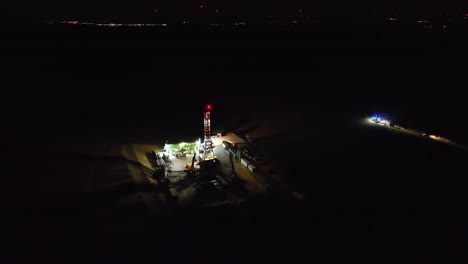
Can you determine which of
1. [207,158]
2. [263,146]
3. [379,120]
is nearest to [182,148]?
[207,158]

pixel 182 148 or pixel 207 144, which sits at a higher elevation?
pixel 207 144

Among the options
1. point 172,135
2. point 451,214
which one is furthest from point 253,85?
point 451,214

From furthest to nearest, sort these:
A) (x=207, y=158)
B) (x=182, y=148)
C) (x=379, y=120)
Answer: (x=379, y=120), (x=182, y=148), (x=207, y=158)

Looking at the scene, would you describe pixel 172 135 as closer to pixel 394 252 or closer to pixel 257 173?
pixel 257 173

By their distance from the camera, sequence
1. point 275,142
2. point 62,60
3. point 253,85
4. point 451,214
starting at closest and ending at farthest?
point 451,214, point 275,142, point 253,85, point 62,60

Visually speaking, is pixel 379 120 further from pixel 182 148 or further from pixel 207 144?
pixel 182 148

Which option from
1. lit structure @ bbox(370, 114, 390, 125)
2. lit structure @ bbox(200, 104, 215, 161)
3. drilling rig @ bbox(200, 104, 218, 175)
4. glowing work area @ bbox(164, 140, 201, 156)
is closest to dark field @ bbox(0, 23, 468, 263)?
lit structure @ bbox(370, 114, 390, 125)

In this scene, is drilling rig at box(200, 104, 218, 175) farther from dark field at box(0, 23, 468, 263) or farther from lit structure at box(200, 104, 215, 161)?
dark field at box(0, 23, 468, 263)

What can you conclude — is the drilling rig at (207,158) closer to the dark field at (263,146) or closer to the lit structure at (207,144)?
the lit structure at (207,144)
